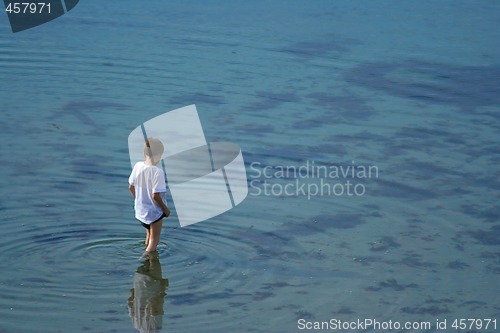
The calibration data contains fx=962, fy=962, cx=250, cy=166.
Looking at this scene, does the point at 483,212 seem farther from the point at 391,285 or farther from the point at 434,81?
the point at 434,81

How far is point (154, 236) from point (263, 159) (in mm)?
2899

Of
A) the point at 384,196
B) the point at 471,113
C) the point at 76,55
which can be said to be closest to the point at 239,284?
the point at 384,196

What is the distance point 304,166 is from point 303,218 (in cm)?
143

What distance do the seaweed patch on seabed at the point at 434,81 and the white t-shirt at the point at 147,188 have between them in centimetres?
612

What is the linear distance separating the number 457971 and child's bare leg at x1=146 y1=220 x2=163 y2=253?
34.8 ft

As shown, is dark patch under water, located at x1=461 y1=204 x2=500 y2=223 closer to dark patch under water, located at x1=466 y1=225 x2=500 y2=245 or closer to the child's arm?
dark patch under water, located at x1=466 y1=225 x2=500 y2=245

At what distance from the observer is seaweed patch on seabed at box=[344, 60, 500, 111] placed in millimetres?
13414

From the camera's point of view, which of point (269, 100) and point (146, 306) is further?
point (269, 100)

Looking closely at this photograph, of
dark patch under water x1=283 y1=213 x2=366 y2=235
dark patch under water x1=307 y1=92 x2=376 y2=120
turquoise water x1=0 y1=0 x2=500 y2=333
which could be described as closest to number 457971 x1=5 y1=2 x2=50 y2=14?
turquoise water x1=0 y1=0 x2=500 y2=333

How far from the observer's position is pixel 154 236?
8328 mm

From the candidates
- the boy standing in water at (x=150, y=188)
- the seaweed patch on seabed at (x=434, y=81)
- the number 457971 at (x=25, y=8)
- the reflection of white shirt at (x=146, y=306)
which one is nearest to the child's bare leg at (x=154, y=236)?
the boy standing in water at (x=150, y=188)

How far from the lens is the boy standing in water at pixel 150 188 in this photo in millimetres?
8031

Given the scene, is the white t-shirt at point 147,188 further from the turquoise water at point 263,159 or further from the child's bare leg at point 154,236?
the turquoise water at point 263,159

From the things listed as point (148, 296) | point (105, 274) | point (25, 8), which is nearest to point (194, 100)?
point (105, 274)
